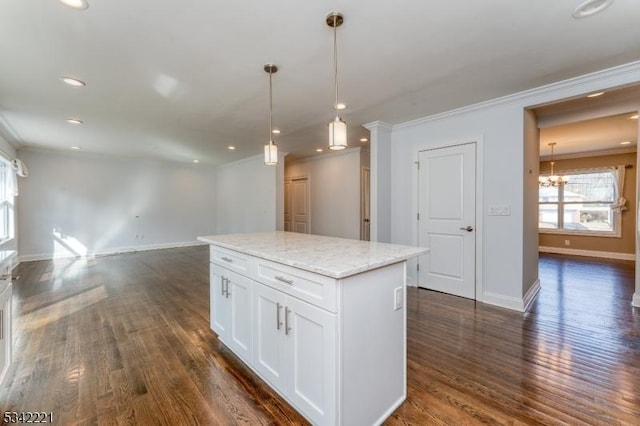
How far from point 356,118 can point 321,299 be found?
10.3ft

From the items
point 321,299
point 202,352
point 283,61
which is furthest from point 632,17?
point 202,352

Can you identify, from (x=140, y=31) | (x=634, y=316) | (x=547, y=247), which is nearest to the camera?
(x=140, y=31)

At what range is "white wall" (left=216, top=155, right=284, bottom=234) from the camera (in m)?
6.68

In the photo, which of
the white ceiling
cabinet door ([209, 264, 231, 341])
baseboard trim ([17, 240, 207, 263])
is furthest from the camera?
baseboard trim ([17, 240, 207, 263])

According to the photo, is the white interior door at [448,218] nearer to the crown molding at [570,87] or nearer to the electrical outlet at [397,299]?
the crown molding at [570,87]

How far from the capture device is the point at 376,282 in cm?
158

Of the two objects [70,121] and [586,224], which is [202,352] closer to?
[70,121]

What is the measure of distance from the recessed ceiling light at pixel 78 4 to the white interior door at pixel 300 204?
590cm

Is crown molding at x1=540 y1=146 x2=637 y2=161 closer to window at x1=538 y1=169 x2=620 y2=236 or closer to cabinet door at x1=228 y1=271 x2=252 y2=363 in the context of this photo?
window at x1=538 y1=169 x2=620 y2=236

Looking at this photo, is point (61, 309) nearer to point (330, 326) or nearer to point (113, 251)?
point (330, 326)

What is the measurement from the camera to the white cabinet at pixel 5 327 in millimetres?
1692

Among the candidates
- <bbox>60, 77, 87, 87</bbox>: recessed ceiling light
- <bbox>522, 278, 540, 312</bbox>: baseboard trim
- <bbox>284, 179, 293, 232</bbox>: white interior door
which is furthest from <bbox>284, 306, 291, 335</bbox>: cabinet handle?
<bbox>284, 179, 293, 232</bbox>: white interior door

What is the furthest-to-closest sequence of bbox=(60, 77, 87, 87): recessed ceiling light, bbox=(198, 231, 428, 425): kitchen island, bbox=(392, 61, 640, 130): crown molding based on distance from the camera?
bbox=(60, 77, 87, 87): recessed ceiling light, bbox=(392, 61, 640, 130): crown molding, bbox=(198, 231, 428, 425): kitchen island

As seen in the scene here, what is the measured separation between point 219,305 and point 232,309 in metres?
0.29
